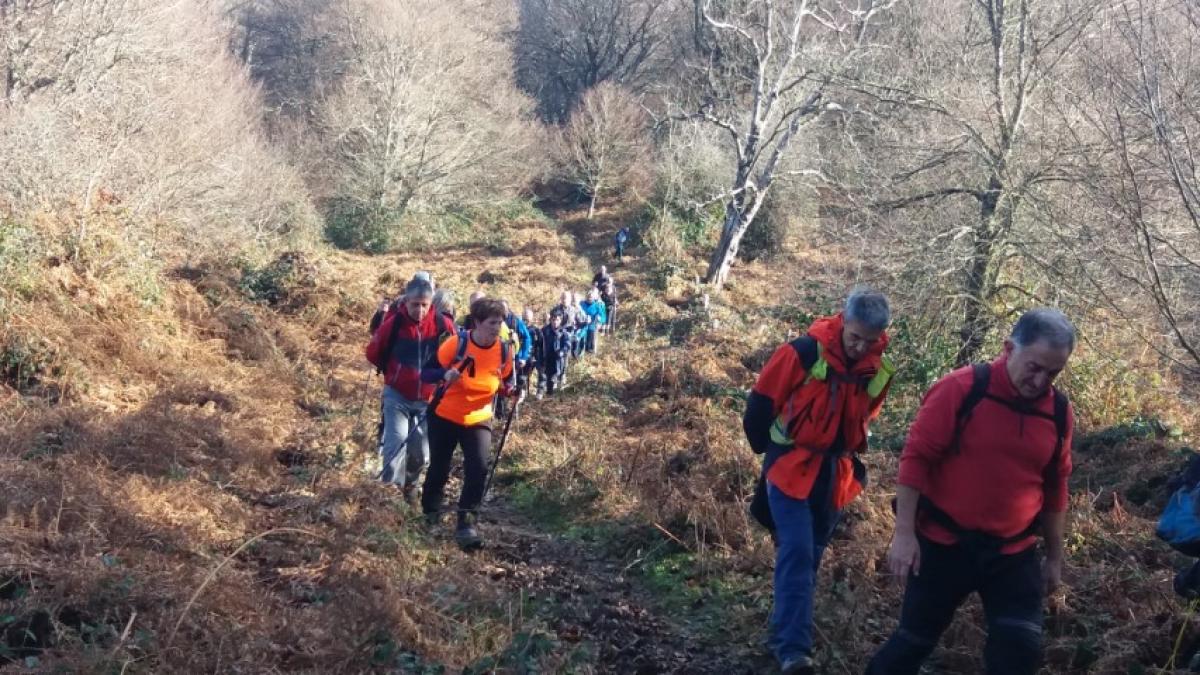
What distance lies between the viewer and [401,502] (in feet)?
23.2

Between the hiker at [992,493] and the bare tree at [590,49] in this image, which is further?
the bare tree at [590,49]

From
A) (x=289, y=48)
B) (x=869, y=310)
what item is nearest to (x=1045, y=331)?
(x=869, y=310)

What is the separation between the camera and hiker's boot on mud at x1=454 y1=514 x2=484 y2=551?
21.8 ft

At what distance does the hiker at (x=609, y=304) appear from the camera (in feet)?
73.0

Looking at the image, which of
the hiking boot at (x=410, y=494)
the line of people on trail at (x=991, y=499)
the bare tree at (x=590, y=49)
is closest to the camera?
the line of people on trail at (x=991, y=499)

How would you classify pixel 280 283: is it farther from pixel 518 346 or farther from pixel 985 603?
pixel 985 603

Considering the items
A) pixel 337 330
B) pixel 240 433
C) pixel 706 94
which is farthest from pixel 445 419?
pixel 706 94

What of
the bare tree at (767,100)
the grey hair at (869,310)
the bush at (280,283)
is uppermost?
the bare tree at (767,100)

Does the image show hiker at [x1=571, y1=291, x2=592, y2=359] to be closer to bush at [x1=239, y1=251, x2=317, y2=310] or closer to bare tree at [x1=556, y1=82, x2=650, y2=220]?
bush at [x1=239, y1=251, x2=317, y2=310]

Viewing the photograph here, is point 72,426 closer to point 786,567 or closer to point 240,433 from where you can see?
point 240,433

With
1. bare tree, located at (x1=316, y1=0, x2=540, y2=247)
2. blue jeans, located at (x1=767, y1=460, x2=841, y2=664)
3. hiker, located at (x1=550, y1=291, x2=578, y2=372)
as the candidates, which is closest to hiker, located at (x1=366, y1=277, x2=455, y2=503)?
blue jeans, located at (x1=767, y1=460, x2=841, y2=664)

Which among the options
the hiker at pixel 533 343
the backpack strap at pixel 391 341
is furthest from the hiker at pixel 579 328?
the backpack strap at pixel 391 341

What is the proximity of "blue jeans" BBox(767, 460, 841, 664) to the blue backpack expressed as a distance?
1397 mm

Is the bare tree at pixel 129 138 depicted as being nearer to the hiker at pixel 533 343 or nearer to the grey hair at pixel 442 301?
the hiker at pixel 533 343
